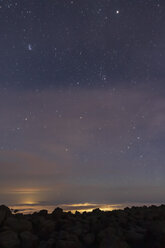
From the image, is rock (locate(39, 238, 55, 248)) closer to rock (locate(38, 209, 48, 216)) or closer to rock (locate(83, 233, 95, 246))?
rock (locate(83, 233, 95, 246))

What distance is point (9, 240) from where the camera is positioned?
557 centimetres

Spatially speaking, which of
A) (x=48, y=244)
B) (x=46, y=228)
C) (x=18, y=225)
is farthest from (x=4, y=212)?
(x=48, y=244)

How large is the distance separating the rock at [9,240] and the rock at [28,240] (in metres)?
0.11

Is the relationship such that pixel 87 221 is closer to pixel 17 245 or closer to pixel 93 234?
pixel 93 234

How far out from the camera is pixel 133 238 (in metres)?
5.85

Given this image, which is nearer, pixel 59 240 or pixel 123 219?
pixel 59 240

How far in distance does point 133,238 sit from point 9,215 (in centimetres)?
307

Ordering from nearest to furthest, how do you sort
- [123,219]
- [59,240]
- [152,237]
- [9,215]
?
1. [59,240]
2. [152,237]
3. [9,215]
4. [123,219]

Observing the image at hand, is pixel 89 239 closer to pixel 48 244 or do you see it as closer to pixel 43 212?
pixel 48 244

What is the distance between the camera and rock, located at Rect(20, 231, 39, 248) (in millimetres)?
5586

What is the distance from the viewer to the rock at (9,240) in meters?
5.46

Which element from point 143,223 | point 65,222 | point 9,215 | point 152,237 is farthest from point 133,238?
point 9,215

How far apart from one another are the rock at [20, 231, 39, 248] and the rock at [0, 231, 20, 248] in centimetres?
11

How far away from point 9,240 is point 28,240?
1.20 feet
